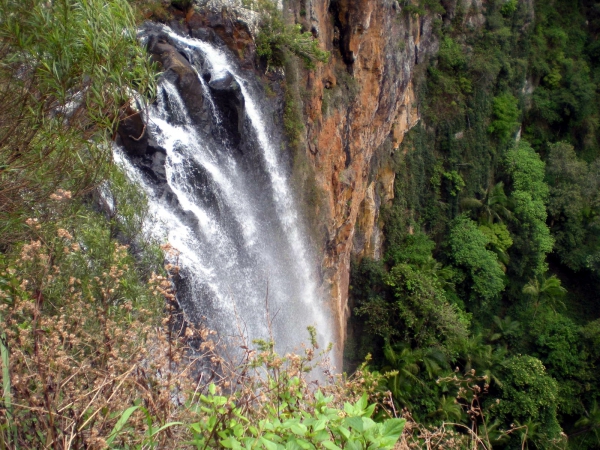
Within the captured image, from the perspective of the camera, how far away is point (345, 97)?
34.5ft

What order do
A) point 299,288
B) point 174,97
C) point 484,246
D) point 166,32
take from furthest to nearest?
point 484,246 → point 299,288 → point 166,32 → point 174,97

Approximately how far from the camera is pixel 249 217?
316 inches

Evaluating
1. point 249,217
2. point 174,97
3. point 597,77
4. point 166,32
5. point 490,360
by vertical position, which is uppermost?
point 166,32

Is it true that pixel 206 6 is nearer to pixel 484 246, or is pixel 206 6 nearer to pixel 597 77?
pixel 484 246

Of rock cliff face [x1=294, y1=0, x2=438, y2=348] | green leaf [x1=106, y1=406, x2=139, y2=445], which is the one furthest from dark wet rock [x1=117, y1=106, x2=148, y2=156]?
green leaf [x1=106, y1=406, x2=139, y2=445]

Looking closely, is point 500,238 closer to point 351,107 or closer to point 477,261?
point 477,261

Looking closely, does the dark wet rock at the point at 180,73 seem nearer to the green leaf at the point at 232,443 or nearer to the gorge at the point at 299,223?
the gorge at the point at 299,223

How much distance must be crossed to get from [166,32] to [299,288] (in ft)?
17.2

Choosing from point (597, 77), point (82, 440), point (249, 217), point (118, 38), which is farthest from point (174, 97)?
point (597, 77)

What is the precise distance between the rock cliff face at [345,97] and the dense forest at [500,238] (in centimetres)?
147

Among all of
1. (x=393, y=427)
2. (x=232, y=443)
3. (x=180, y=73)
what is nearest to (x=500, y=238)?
(x=180, y=73)

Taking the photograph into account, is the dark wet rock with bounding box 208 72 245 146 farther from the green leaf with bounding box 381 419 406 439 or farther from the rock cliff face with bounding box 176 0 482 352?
the green leaf with bounding box 381 419 406 439

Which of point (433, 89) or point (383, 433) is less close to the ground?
point (383, 433)

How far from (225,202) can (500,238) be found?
Answer: 11732 mm
